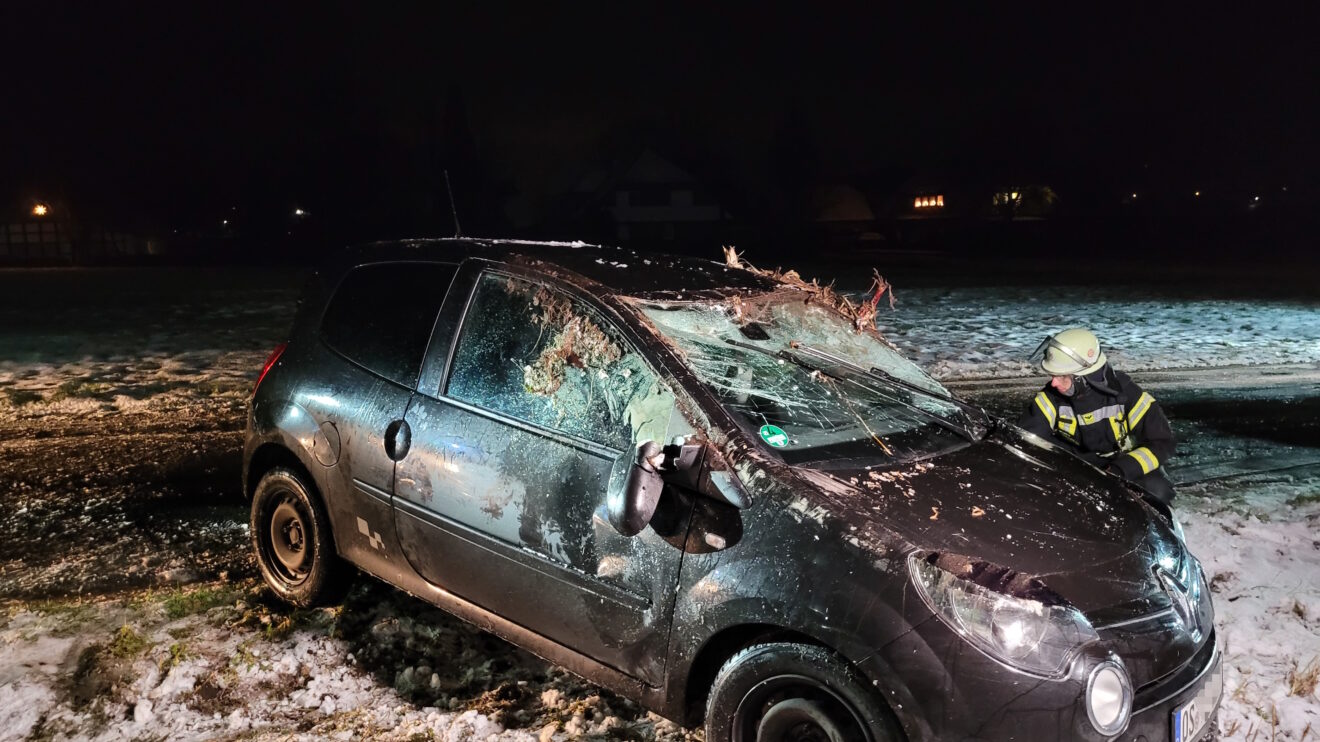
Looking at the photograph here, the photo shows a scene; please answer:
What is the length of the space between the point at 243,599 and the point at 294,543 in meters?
0.38

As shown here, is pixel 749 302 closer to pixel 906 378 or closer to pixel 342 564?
pixel 906 378

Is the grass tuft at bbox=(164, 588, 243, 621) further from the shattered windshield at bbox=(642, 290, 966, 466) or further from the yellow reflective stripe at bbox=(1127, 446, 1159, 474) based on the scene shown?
the yellow reflective stripe at bbox=(1127, 446, 1159, 474)

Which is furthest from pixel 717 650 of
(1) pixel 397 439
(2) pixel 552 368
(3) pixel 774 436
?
(1) pixel 397 439

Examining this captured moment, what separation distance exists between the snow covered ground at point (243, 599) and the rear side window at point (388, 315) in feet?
3.95

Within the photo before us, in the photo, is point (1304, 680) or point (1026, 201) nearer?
point (1304, 680)

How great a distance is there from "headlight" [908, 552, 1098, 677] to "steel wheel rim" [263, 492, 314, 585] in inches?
110

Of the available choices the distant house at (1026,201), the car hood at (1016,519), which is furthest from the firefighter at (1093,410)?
the distant house at (1026,201)

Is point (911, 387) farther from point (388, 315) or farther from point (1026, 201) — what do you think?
point (1026, 201)

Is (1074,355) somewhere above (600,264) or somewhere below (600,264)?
below

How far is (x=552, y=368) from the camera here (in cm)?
307

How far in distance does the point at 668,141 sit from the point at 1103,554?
→ 6765cm

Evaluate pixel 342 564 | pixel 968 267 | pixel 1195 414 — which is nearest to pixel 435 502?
pixel 342 564

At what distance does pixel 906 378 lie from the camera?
3.62 m

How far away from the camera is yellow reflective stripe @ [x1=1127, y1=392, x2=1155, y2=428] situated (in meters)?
4.03
